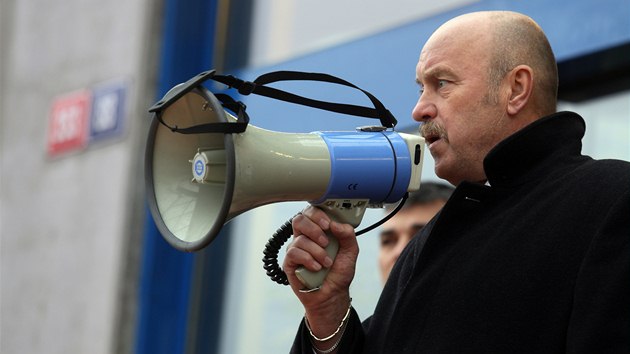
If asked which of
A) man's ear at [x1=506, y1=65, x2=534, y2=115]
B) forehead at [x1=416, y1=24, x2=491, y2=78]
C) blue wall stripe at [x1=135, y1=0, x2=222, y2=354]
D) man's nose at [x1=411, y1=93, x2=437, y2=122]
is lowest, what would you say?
blue wall stripe at [x1=135, y1=0, x2=222, y2=354]

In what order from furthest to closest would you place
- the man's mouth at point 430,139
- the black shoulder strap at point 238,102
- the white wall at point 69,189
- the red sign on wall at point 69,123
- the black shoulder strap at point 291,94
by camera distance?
1. the red sign on wall at point 69,123
2. the white wall at point 69,189
3. the man's mouth at point 430,139
4. the black shoulder strap at point 291,94
5. the black shoulder strap at point 238,102

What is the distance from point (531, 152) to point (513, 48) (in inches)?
11.7

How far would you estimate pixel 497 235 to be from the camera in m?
2.62

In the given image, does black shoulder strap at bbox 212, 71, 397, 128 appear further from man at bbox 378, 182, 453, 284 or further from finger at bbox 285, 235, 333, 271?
man at bbox 378, 182, 453, 284

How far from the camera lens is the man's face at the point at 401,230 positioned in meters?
4.35

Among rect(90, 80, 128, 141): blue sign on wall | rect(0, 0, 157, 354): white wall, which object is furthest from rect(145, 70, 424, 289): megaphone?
rect(90, 80, 128, 141): blue sign on wall

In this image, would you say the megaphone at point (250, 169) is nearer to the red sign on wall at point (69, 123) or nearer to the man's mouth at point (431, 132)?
the man's mouth at point (431, 132)

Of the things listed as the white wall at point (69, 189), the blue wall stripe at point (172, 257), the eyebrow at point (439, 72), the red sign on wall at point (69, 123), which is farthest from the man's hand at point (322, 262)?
the red sign on wall at point (69, 123)

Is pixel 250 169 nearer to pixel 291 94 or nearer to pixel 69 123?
pixel 291 94

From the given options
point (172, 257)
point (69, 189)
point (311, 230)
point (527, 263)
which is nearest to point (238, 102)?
point (311, 230)

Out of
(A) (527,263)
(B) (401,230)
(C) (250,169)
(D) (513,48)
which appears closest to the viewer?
(A) (527,263)

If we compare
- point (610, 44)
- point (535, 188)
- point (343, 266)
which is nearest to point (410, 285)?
point (343, 266)

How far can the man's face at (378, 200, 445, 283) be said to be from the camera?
4348mm

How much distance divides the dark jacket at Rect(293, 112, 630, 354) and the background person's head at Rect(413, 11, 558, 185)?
0.47 feet
